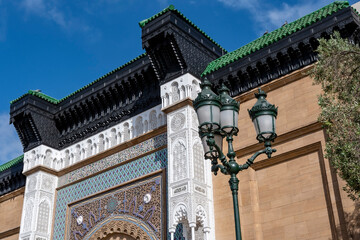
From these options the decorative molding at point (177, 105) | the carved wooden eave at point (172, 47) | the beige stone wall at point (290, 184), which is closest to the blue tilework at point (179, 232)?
the beige stone wall at point (290, 184)

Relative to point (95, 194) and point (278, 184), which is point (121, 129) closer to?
point (95, 194)

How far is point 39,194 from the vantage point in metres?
10.0

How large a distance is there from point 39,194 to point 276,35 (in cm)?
570

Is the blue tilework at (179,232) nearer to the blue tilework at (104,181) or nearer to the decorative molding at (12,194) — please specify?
the blue tilework at (104,181)

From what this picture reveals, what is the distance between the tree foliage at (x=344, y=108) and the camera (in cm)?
507

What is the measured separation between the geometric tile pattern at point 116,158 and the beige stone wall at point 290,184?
1388mm

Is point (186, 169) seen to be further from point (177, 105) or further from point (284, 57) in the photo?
point (284, 57)

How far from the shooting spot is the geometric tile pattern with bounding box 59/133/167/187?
8.73 m

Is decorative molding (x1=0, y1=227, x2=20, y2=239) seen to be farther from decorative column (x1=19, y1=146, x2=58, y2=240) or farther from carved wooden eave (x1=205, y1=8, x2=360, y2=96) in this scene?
carved wooden eave (x1=205, y1=8, x2=360, y2=96)

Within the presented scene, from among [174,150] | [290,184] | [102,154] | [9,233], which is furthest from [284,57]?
[9,233]

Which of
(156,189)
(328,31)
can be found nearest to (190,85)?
(156,189)

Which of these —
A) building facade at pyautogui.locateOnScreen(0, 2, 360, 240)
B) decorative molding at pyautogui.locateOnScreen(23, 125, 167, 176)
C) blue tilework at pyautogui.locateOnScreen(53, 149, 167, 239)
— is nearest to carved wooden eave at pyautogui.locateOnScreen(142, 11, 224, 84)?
building facade at pyautogui.locateOnScreen(0, 2, 360, 240)

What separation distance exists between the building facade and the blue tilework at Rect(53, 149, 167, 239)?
0.02 m

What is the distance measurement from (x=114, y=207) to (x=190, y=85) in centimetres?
265
